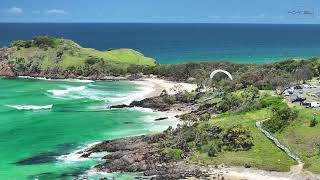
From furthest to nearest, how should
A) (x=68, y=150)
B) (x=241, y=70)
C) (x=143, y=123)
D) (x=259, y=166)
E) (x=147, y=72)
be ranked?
(x=147, y=72) < (x=241, y=70) < (x=143, y=123) < (x=68, y=150) < (x=259, y=166)

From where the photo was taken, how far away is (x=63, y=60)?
149000 millimetres

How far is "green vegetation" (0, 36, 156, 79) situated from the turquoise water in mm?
12081

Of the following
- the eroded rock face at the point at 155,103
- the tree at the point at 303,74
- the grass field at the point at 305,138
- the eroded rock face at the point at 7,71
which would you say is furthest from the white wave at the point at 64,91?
the grass field at the point at 305,138

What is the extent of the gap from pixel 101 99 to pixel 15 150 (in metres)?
37.3

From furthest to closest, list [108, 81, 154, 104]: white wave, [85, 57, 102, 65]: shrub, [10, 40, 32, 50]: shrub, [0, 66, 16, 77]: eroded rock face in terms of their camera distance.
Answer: [10, 40, 32, 50]: shrub
[0, 66, 16, 77]: eroded rock face
[85, 57, 102, 65]: shrub
[108, 81, 154, 104]: white wave

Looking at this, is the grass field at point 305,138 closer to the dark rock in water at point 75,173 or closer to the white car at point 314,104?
the white car at point 314,104

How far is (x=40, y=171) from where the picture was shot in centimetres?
6181

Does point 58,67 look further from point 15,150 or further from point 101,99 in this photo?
point 15,150

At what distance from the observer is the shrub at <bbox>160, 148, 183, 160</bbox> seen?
62344 millimetres

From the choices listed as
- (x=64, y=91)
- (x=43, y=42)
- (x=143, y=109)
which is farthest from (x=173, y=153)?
(x=43, y=42)

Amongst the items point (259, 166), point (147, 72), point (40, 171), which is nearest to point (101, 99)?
point (147, 72)

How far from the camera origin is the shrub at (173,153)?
62344 millimetres

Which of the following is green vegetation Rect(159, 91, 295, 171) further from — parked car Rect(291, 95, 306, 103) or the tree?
the tree

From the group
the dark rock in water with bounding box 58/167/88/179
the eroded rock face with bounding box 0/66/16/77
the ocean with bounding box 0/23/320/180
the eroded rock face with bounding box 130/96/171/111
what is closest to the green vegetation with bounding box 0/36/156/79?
the eroded rock face with bounding box 0/66/16/77
